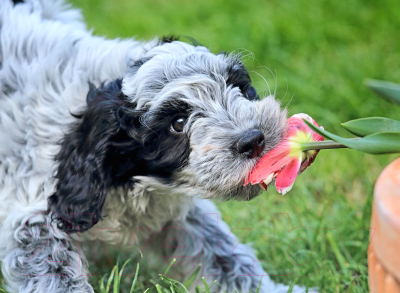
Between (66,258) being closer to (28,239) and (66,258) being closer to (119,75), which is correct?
(28,239)

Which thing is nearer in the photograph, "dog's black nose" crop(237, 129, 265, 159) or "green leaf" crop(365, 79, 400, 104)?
"green leaf" crop(365, 79, 400, 104)

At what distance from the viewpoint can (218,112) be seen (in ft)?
7.66

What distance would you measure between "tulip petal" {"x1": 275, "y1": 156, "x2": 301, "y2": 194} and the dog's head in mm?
187

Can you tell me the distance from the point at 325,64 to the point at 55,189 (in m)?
3.44

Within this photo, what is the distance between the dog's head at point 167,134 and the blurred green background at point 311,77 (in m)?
0.38

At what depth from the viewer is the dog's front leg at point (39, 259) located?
7.92ft

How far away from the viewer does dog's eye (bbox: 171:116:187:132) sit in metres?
2.34

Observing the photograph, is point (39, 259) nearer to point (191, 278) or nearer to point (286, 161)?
point (191, 278)

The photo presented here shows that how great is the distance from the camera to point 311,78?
488 centimetres

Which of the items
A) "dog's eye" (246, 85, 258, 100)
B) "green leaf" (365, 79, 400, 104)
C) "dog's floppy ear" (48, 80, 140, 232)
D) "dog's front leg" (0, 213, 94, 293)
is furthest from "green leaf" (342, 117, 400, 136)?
"dog's front leg" (0, 213, 94, 293)

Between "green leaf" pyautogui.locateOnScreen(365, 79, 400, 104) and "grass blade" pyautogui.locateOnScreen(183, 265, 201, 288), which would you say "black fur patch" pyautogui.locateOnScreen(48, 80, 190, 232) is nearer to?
"grass blade" pyautogui.locateOnScreen(183, 265, 201, 288)

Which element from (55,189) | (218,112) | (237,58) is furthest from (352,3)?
(55,189)

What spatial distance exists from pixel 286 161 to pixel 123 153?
813 mm

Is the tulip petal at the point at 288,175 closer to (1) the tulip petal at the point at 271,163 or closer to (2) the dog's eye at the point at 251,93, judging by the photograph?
(1) the tulip petal at the point at 271,163
